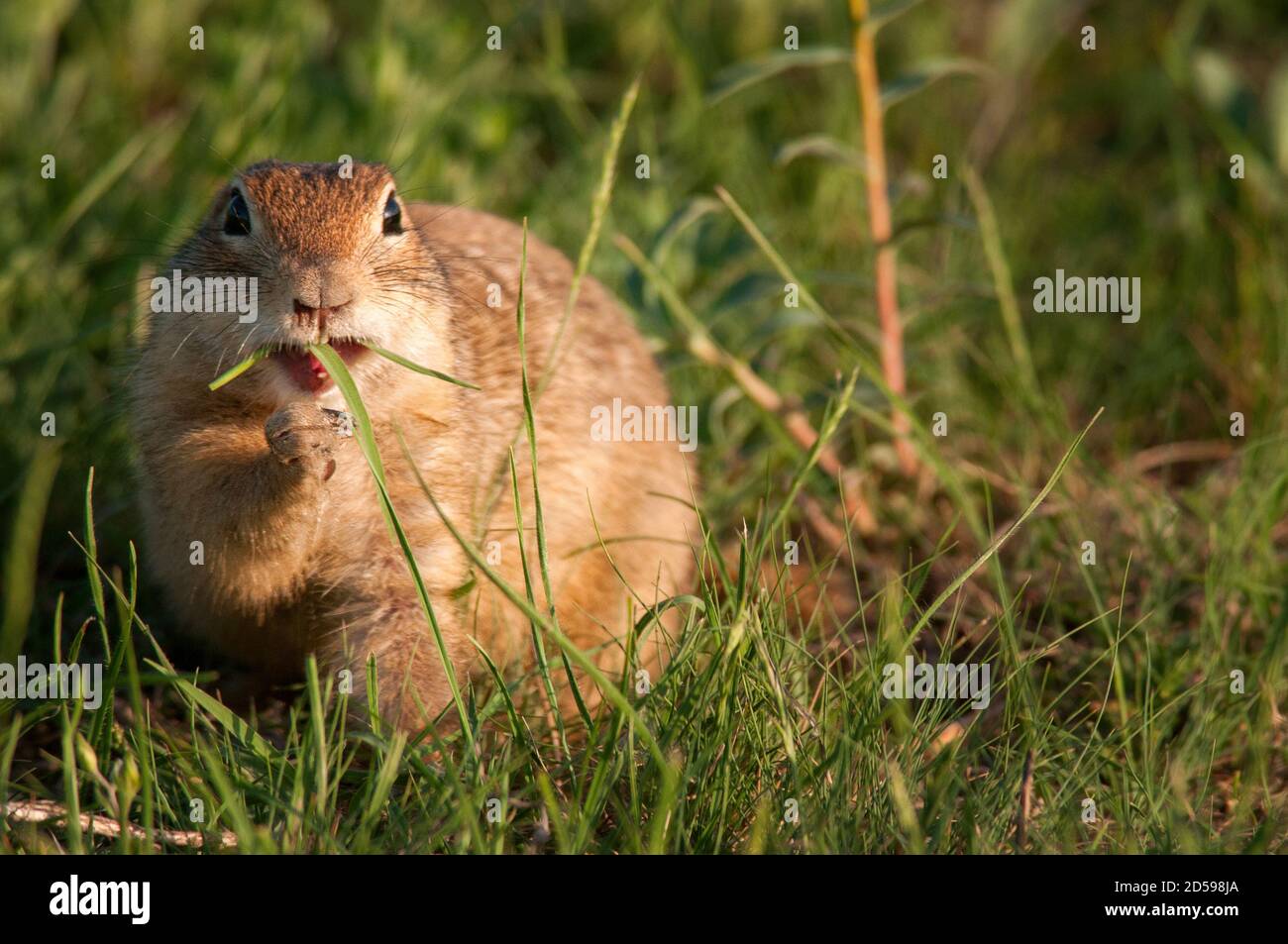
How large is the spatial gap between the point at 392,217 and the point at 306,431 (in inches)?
26.6

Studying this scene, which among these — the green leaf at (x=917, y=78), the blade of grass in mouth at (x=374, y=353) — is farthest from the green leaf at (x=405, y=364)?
the green leaf at (x=917, y=78)

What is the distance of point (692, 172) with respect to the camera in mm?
6320

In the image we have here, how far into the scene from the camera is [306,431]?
3.22 m

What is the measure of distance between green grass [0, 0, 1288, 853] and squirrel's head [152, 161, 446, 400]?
0.34 m

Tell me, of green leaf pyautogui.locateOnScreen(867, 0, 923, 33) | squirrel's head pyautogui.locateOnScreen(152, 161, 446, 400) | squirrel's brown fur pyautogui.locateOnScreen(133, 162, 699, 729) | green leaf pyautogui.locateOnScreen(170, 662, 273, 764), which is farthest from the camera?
green leaf pyautogui.locateOnScreen(867, 0, 923, 33)

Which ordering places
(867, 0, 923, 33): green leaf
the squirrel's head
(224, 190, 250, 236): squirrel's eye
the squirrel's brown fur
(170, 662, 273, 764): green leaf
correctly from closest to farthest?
1. (170, 662, 273, 764): green leaf
2. the squirrel's head
3. the squirrel's brown fur
4. (224, 190, 250, 236): squirrel's eye
5. (867, 0, 923, 33): green leaf

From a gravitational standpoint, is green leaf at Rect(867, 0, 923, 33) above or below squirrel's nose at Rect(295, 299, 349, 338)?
above

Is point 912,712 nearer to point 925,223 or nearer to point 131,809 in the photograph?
point 925,223

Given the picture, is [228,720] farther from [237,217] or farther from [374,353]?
[237,217]

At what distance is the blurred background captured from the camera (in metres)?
4.50

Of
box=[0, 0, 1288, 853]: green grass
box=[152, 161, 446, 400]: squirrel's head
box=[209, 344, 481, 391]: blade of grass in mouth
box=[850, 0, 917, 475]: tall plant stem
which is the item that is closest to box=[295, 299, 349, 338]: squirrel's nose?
box=[152, 161, 446, 400]: squirrel's head

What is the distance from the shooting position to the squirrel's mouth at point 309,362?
3279 millimetres

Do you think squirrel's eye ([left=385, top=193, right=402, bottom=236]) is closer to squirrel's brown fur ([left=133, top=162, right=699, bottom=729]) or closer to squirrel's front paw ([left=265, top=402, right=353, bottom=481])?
squirrel's brown fur ([left=133, top=162, right=699, bottom=729])

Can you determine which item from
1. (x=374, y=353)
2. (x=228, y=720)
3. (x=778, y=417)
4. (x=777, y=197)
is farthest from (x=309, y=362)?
(x=777, y=197)
